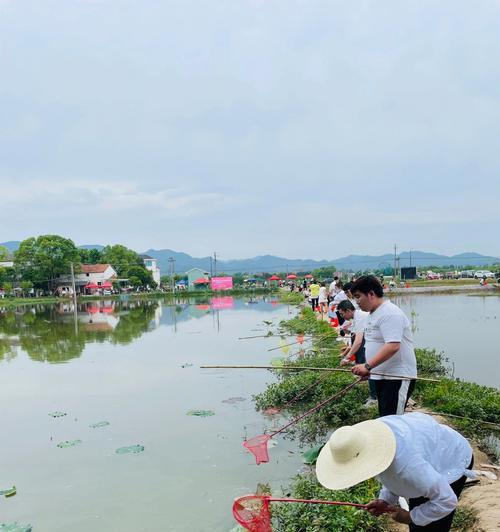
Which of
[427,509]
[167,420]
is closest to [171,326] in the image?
[167,420]

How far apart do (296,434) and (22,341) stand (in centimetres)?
1511

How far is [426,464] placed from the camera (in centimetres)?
216

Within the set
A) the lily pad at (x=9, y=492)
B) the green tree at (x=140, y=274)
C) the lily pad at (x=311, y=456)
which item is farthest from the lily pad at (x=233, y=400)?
the green tree at (x=140, y=274)

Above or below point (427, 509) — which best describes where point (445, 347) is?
below

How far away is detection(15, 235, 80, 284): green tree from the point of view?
2409 inches

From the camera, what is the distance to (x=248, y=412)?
7.57 meters

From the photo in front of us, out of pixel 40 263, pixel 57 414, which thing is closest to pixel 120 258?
pixel 40 263

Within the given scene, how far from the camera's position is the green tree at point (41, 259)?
201 ft

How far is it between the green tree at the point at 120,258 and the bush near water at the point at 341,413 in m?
69.4

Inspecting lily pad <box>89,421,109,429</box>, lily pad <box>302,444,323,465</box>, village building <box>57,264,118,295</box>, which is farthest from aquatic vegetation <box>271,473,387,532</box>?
village building <box>57,264,118,295</box>

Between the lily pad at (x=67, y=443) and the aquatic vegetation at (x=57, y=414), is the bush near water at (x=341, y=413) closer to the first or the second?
the lily pad at (x=67, y=443)

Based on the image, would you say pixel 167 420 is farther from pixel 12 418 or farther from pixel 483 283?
pixel 483 283

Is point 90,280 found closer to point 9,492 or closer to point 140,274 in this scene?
point 140,274

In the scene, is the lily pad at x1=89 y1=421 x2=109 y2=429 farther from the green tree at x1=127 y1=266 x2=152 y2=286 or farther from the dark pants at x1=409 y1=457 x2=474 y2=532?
the green tree at x1=127 y1=266 x2=152 y2=286
